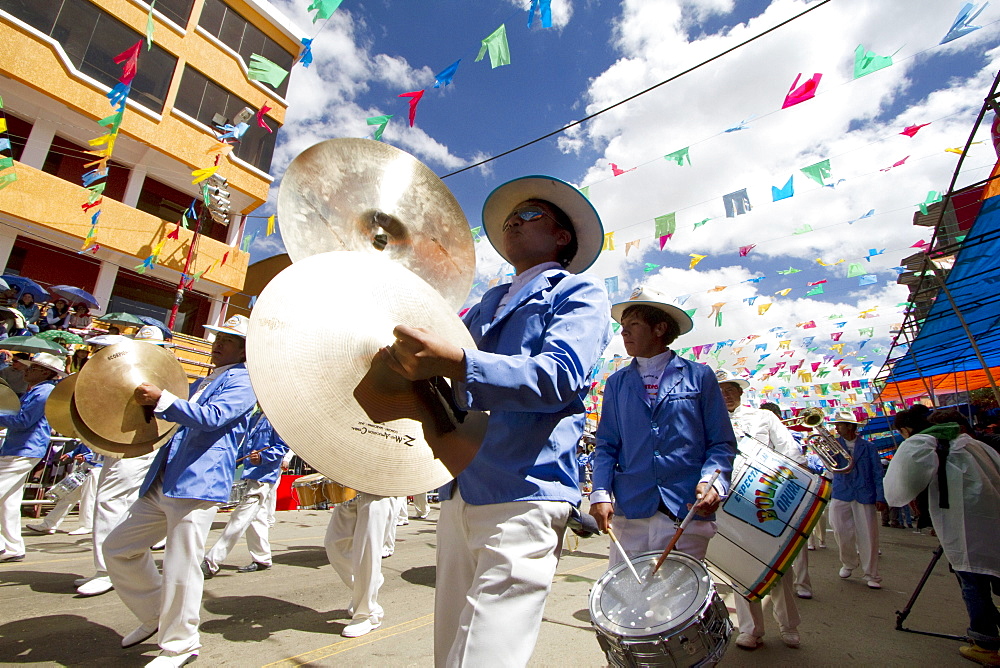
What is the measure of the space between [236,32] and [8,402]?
18326 millimetres

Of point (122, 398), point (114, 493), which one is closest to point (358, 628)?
point (122, 398)

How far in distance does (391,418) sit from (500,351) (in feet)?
1.90

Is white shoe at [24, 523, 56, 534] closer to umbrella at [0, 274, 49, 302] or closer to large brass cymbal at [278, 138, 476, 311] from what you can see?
umbrella at [0, 274, 49, 302]

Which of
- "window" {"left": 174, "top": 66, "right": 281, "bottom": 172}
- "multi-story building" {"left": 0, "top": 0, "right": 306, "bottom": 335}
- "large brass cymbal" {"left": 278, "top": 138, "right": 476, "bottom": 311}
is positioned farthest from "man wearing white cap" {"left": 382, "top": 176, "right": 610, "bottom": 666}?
"window" {"left": 174, "top": 66, "right": 281, "bottom": 172}

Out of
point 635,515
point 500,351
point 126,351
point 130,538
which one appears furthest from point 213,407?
point 635,515

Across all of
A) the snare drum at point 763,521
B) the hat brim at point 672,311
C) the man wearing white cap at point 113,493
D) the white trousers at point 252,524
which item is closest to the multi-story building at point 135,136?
the man wearing white cap at point 113,493

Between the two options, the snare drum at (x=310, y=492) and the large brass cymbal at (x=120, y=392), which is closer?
the large brass cymbal at (x=120, y=392)

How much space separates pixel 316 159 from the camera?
2.15 m

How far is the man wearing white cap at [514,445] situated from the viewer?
1.34m

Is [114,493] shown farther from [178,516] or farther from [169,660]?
[169,660]

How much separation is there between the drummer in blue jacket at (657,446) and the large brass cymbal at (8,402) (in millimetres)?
6419

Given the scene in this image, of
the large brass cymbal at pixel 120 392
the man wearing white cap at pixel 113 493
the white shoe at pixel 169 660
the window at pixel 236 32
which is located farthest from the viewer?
the window at pixel 236 32

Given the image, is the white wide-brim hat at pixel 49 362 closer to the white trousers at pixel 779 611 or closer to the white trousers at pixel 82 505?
the white trousers at pixel 82 505

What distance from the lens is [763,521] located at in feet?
9.14
